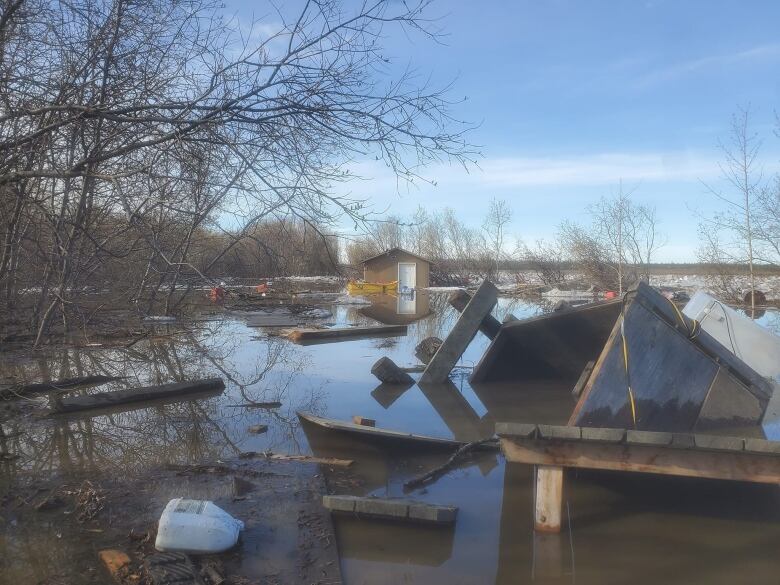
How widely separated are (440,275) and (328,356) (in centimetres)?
4374

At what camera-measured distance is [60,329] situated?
16219 millimetres

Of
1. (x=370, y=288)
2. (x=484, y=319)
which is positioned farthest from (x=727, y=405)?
(x=370, y=288)

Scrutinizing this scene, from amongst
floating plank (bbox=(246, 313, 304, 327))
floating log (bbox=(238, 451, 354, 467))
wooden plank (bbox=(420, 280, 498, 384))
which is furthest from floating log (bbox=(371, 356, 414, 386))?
floating plank (bbox=(246, 313, 304, 327))

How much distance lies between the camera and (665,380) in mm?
6941

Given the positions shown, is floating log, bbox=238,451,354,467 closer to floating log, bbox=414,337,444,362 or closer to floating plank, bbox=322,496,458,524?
floating plank, bbox=322,496,458,524

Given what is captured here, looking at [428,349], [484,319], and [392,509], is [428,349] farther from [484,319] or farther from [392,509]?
[392,509]

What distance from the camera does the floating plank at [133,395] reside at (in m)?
8.14

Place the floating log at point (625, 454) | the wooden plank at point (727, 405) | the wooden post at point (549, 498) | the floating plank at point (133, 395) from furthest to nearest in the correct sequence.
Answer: the floating plank at point (133, 395)
the wooden plank at point (727, 405)
the wooden post at point (549, 498)
the floating log at point (625, 454)

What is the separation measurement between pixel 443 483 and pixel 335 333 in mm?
10618

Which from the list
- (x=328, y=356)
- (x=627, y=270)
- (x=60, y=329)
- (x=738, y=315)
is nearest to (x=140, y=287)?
(x=60, y=329)

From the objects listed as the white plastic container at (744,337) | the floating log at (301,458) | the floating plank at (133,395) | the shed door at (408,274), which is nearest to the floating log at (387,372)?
the floating plank at (133,395)

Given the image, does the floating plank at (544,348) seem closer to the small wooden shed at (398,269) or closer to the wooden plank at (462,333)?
the wooden plank at (462,333)

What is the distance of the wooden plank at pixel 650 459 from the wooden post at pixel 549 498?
79 millimetres

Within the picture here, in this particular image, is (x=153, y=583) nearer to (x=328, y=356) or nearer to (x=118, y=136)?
(x=118, y=136)
